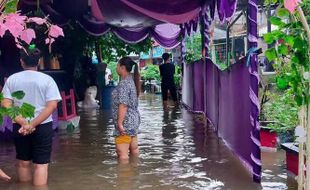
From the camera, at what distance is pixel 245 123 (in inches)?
239

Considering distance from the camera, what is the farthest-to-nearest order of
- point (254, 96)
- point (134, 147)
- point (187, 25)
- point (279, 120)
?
point (187, 25) < point (134, 147) < point (279, 120) < point (254, 96)

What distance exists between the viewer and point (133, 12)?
35.6 ft

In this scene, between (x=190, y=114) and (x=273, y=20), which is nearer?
(x=273, y=20)

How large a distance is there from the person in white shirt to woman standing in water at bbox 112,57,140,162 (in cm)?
147

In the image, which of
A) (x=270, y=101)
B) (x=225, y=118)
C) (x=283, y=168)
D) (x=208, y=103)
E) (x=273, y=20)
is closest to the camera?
(x=273, y=20)

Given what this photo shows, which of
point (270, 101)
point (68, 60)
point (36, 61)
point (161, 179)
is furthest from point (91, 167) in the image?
point (68, 60)

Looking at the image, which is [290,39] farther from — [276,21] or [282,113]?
[282,113]

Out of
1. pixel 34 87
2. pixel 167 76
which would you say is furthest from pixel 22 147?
pixel 167 76

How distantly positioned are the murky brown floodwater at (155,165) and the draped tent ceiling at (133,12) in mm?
2229

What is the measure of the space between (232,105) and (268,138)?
1076 millimetres

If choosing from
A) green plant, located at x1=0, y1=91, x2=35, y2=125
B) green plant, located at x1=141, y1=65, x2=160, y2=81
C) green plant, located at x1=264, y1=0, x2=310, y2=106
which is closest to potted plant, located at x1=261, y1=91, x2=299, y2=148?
green plant, located at x1=264, y1=0, x2=310, y2=106

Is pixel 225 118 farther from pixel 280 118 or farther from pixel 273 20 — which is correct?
pixel 273 20

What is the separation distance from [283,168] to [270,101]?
1.90 m

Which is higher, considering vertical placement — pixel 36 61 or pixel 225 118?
pixel 36 61
